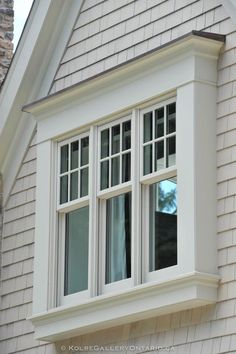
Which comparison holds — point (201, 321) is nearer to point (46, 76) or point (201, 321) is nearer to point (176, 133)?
point (176, 133)

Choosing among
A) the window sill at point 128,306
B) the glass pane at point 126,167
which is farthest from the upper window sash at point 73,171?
the window sill at point 128,306

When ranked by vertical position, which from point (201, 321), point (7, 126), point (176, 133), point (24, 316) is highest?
point (7, 126)

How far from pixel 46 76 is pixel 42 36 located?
0.44 meters

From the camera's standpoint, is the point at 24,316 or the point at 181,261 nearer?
the point at 181,261

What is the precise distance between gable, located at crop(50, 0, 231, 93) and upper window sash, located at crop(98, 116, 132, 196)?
797mm

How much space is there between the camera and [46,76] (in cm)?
1305

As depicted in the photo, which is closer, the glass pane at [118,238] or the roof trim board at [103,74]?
the roof trim board at [103,74]

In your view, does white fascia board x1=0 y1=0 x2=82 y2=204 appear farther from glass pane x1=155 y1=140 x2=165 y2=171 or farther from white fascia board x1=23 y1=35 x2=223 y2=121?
glass pane x1=155 y1=140 x2=165 y2=171

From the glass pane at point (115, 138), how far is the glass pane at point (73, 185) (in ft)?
2.10

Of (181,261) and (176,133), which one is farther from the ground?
(176,133)

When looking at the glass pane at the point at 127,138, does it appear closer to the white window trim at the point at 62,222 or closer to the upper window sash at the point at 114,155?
the upper window sash at the point at 114,155

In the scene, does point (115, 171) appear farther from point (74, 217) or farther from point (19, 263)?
point (19, 263)

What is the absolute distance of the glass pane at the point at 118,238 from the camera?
11164 mm

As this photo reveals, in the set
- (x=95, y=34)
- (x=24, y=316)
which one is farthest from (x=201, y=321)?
(x=95, y=34)
